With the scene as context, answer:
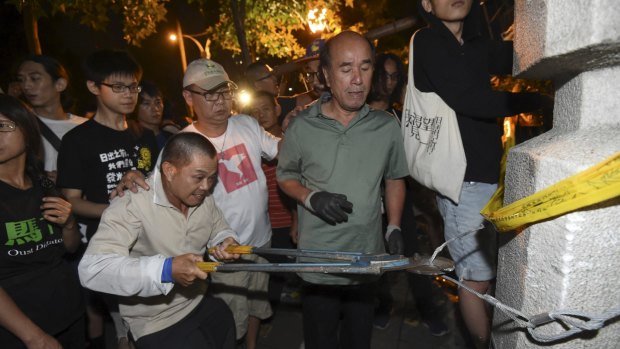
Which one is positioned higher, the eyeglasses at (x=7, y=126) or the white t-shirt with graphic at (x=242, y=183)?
the eyeglasses at (x=7, y=126)

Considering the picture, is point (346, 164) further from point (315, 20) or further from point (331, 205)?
point (315, 20)

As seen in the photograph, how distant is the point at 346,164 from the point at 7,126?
2.26 metres

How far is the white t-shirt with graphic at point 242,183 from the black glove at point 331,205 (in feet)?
3.41

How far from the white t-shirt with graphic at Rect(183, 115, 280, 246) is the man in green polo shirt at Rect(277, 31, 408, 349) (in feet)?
1.94

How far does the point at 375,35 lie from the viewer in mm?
5879

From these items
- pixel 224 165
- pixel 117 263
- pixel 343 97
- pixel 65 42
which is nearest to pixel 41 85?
pixel 224 165

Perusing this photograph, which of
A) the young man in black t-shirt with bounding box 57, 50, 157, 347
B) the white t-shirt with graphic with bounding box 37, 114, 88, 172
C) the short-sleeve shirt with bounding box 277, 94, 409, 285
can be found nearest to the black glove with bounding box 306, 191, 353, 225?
the short-sleeve shirt with bounding box 277, 94, 409, 285

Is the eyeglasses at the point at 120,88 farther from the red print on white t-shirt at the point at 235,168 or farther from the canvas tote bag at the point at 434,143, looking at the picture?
the canvas tote bag at the point at 434,143

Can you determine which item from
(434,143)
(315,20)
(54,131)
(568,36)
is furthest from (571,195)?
(315,20)

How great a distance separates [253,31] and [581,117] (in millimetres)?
10735

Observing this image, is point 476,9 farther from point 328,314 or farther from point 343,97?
point 328,314

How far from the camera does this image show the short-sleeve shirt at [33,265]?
2549mm

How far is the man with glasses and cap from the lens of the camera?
11.3 ft

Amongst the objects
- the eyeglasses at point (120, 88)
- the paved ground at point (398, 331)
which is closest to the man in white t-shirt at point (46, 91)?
the eyeglasses at point (120, 88)
